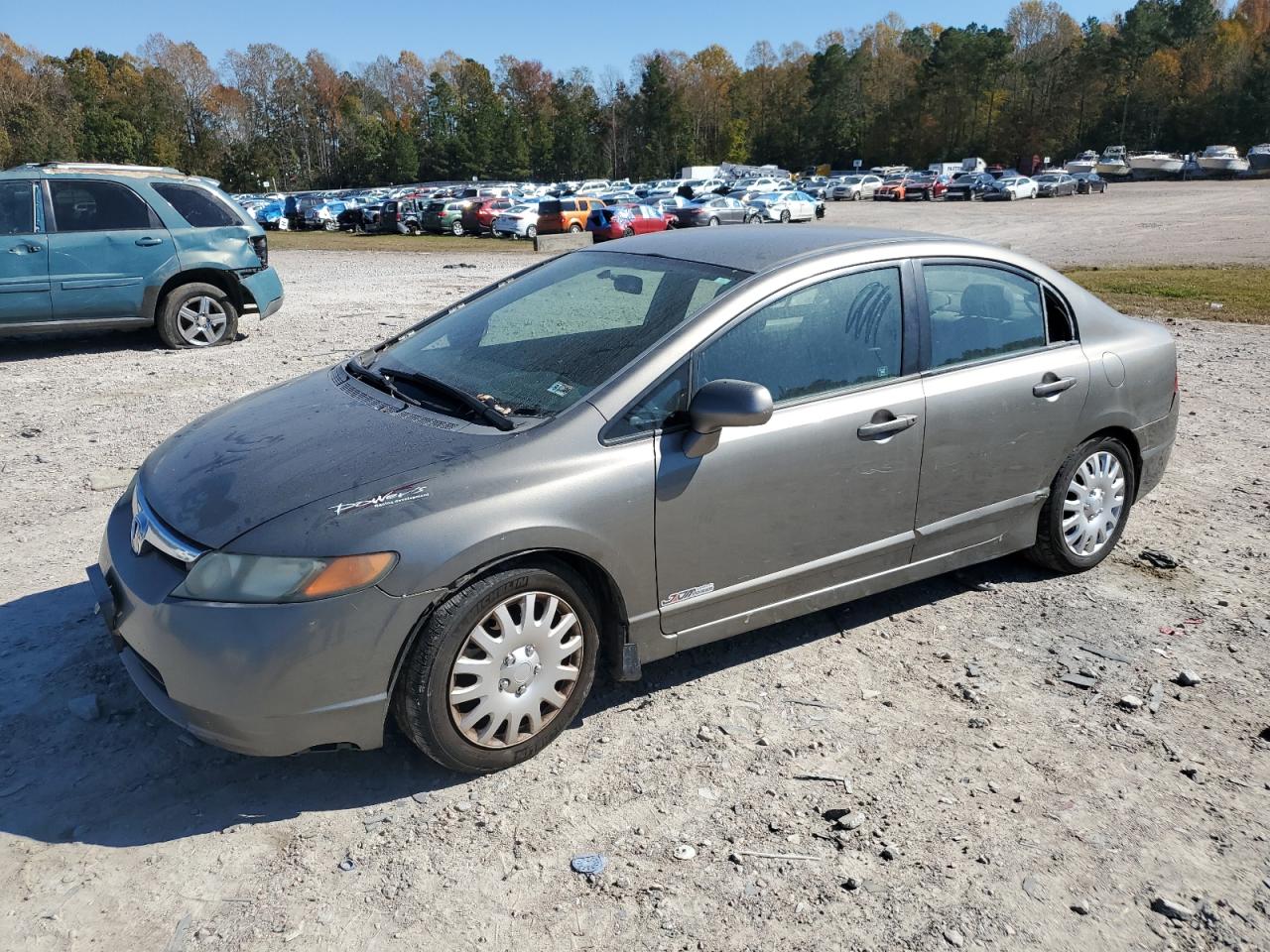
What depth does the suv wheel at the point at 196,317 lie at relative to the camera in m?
10.1

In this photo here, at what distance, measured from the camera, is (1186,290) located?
14.3 metres

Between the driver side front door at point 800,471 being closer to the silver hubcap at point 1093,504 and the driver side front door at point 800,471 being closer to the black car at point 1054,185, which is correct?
the silver hubcap at point 1093,504

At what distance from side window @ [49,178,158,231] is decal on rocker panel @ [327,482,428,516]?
26.9ft

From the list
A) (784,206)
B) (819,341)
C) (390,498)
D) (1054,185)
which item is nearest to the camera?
(390,498)

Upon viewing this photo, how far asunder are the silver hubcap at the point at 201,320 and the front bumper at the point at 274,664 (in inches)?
314

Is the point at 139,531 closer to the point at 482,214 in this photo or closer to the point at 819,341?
the point at 819,341

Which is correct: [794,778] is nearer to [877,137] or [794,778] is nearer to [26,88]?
[26,88]

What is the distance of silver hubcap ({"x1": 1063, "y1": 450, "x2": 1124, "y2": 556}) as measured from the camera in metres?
4.70

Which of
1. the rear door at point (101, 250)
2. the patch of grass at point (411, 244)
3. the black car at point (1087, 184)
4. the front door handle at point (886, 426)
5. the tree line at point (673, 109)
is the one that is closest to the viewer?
the front door handle at point (886, 426)

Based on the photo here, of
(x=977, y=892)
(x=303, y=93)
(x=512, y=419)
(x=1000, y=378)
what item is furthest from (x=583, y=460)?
(x=303, y=93)

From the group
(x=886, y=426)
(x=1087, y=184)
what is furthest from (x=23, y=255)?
(x=1087, y=184)

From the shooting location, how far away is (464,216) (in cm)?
3725

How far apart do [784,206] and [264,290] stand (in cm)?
3338

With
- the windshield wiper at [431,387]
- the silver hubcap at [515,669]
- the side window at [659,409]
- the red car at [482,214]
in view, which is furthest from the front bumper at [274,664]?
the red car at [482,214]
